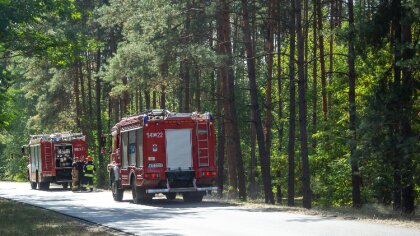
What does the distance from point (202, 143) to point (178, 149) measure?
0.84 m

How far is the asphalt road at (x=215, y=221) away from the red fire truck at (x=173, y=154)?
781 millimetres

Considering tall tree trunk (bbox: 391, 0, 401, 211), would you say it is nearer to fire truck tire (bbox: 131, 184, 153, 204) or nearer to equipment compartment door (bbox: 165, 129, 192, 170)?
equipment compartment door (bbox: 165, 129, 192, 170)

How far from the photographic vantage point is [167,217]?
19625 millimetres

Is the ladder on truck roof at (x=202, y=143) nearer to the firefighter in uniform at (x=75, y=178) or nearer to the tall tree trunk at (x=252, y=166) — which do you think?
the firefighter in uniform at (x=75, y=178)

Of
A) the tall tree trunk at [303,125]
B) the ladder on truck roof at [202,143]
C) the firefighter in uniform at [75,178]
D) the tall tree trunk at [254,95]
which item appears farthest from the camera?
the firefighter in uniform at [75,178]

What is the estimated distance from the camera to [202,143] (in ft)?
84.0

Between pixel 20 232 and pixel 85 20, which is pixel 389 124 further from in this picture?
pixel 85 20

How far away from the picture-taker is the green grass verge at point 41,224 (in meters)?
16.3

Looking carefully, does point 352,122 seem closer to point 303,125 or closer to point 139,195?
point 303,125

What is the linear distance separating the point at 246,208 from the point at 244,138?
148 feet

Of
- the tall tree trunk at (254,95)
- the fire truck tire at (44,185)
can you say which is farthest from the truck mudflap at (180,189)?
the fire truck tire at (44,185)

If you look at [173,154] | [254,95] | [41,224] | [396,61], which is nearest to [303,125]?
[254,95]

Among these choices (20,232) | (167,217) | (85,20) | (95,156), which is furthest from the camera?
(95,156)

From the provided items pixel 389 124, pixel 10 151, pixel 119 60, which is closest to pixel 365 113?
pixel 389 124
